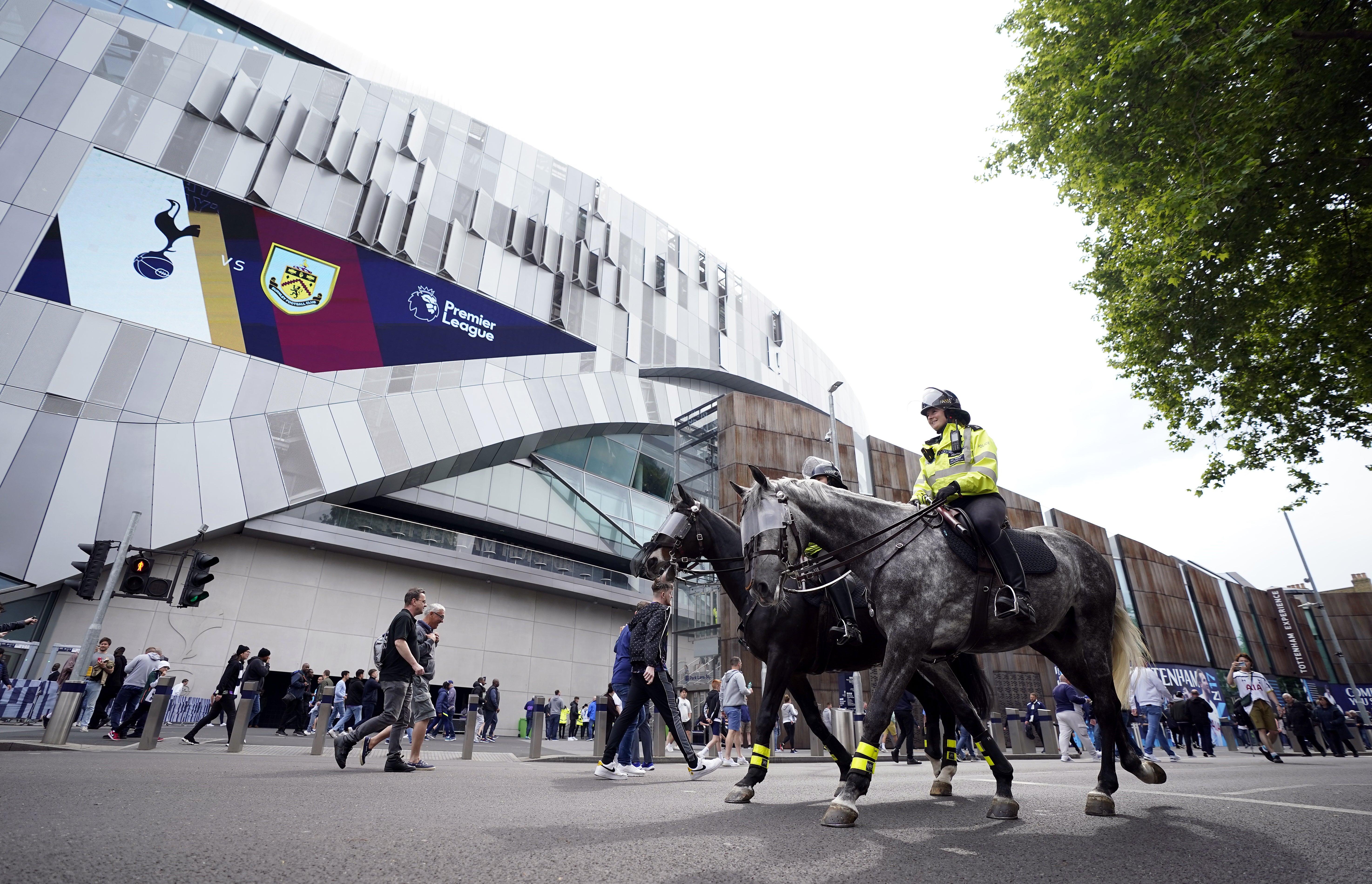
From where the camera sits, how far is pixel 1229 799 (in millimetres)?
4730

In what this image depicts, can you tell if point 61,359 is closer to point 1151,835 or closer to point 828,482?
point 828,482

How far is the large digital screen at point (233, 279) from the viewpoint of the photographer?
21.5 metres

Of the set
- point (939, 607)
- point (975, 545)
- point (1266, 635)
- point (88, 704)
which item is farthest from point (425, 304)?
point (1266, 635)

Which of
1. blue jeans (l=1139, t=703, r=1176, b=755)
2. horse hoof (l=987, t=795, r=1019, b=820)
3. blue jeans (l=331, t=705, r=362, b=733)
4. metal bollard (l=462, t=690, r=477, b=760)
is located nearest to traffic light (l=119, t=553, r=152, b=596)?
blue jeans (l=331, t=705, r=362, b=733)

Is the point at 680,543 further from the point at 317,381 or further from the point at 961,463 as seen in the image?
the point at 317,381

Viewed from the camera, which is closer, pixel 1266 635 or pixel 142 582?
pixel 142 582

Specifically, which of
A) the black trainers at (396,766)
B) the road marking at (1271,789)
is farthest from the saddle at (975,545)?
the black trainers at (396,766)

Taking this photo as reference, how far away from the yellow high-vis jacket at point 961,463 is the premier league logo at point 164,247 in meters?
26.6

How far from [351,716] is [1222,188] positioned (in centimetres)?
1859

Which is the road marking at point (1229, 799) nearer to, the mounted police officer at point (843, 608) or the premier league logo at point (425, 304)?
the mounted police officer at point (843, 608)

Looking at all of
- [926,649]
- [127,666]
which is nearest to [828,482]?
[926,649]

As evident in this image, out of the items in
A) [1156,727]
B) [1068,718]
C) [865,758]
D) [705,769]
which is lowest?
[705,769]

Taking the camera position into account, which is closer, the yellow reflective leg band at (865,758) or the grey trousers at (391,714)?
the yellow reflective leg band at (865,758)

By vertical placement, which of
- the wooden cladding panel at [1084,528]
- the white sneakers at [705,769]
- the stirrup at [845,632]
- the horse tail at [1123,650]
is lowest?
the white sneakers at [705,769]
